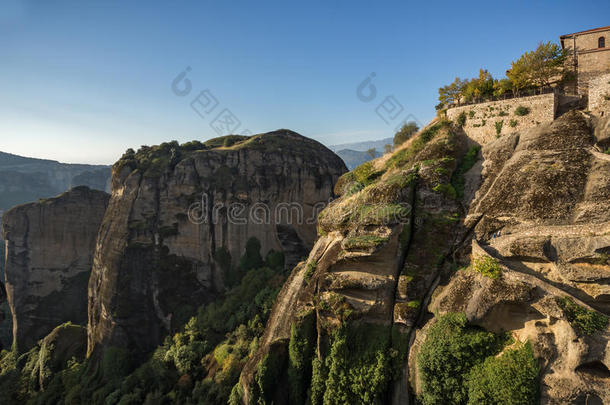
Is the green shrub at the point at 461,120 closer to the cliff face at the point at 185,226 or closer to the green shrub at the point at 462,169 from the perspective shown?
the green shrub at the point at 462,169

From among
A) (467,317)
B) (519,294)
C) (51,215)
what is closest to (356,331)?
(467,317)

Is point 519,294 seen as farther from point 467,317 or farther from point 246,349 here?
point 246,349

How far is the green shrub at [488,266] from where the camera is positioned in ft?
39.6

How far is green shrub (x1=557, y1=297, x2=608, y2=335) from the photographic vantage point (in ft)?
33.5

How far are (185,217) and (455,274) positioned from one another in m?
29.3

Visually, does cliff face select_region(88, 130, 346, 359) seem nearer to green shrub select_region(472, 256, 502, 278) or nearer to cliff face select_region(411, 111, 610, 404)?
cliff face select_region(411, 111, 610, 404)

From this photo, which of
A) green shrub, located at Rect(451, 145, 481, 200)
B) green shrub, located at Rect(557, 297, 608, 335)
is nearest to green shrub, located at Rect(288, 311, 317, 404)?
green shrub, located at Rect(451, 145, 481, 200)

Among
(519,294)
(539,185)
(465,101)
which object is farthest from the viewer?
(465,101)

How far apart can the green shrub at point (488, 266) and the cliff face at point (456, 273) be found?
0.10 meters

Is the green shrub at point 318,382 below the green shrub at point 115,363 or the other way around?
the other way around

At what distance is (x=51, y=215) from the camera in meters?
41.1

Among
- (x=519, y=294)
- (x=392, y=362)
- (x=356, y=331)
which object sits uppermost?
(x=519, y=294)

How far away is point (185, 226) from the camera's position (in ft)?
109

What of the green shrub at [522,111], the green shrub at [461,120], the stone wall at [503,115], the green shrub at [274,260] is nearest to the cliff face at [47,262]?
the green shrub at [274,260]
